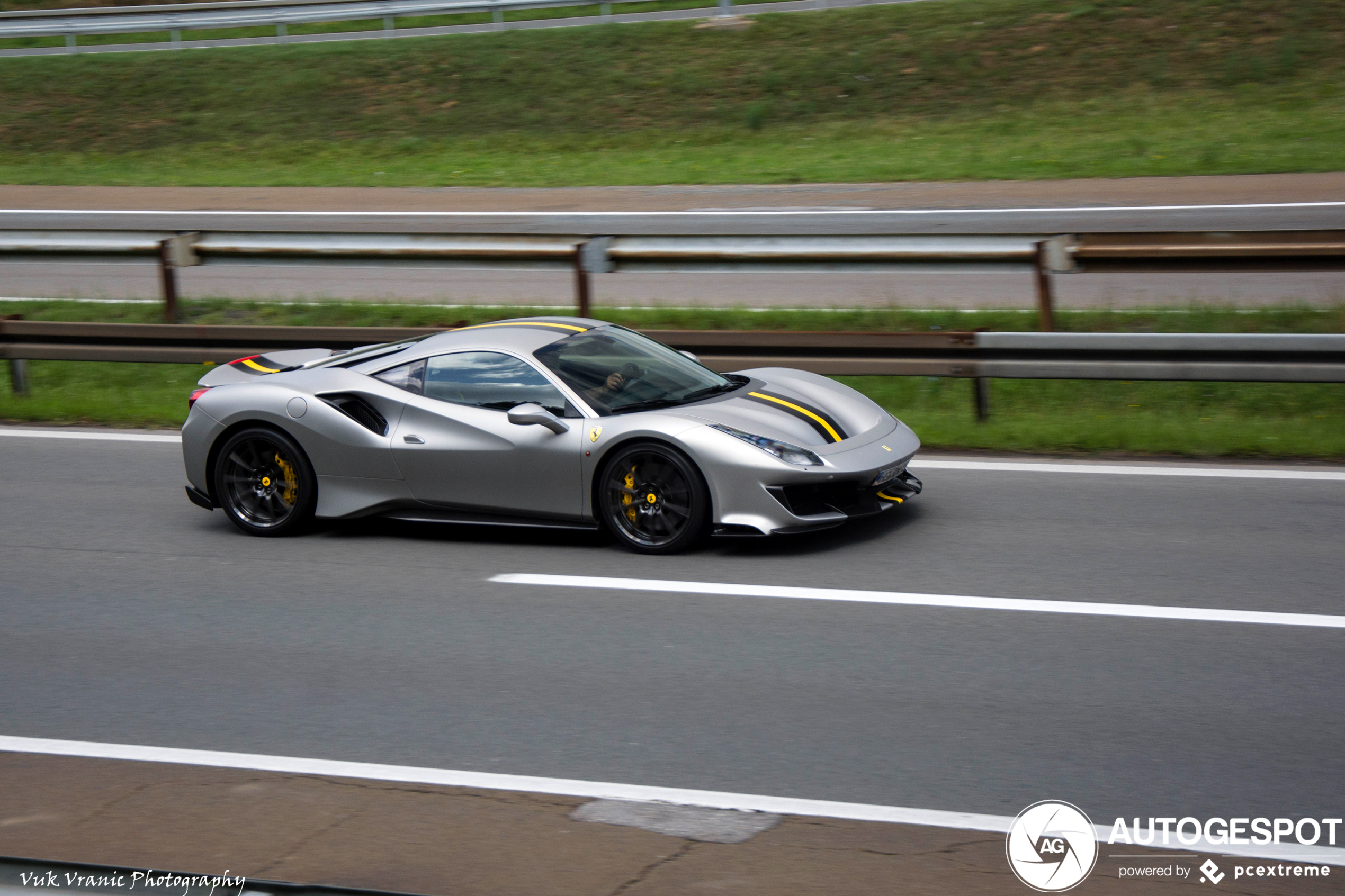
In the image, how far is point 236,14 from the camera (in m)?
30.6

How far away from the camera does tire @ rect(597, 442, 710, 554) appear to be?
7.02 m

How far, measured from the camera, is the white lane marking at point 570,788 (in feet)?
13.9

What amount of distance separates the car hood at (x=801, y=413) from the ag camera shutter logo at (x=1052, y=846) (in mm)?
3011

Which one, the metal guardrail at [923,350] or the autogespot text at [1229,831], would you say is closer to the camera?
the autogespot text at [1229,831]

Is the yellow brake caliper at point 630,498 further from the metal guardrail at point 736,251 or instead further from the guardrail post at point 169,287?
the guardrail post at point 169,287

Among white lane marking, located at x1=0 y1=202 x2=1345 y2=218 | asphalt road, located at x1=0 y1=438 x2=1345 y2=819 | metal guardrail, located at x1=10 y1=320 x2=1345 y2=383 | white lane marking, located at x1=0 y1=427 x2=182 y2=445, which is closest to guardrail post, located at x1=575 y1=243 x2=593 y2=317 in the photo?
metal guardrail, located at x1=10 y1=320 x2=1345 y2=383

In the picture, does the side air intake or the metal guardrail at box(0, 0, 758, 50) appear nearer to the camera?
the side air intake

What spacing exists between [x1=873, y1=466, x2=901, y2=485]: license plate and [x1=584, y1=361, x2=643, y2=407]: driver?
4.72ft

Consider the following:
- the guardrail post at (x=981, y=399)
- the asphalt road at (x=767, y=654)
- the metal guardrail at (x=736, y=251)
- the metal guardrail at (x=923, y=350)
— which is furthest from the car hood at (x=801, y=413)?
the metal guardrail at (x=736, y=251)

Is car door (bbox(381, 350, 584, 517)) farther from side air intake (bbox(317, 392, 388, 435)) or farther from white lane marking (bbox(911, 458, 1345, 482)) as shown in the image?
white lane marking (bbox(911, 458, 1345, 482))

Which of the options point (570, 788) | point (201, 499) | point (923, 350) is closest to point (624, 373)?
point (201, 499)

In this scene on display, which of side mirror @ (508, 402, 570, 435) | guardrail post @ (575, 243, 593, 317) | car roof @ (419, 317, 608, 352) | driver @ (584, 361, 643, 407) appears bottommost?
side mirror @ (508, 402, 570, 435)

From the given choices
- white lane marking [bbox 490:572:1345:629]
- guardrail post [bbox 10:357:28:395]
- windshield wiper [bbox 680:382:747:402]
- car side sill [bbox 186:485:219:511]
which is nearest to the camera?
white lane marking [bbox 490:572:1345:629]

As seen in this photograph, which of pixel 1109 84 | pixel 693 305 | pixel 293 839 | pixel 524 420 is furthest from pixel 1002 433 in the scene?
pixel 1109 84
